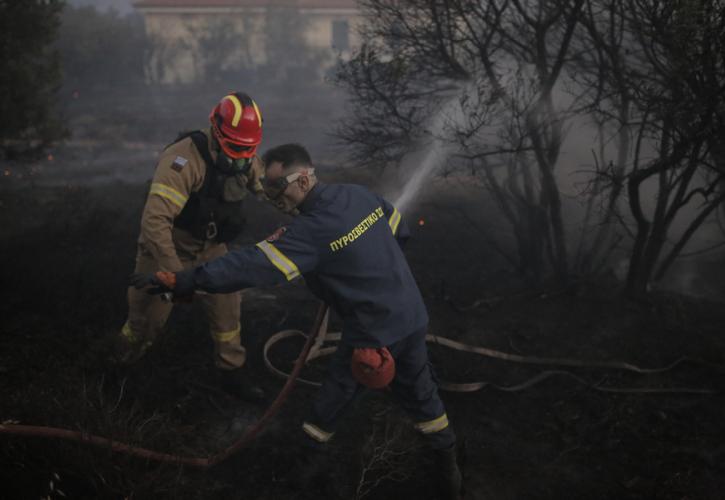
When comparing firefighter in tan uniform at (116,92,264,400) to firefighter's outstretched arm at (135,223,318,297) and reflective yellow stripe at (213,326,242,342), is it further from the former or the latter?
firefighter's outstretched arm at (135,223,318,297)

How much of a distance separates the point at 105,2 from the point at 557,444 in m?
117

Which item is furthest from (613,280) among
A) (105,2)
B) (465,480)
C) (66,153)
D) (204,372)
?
(105,2)

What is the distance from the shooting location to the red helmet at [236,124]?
353 centimetres

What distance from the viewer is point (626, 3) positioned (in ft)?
17.5

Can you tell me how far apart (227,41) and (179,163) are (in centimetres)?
3188

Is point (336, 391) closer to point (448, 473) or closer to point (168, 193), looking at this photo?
point (448, 473)

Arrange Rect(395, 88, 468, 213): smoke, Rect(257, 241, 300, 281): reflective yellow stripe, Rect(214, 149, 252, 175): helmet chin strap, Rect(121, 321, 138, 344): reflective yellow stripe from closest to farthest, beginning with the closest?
1. Rect(257, 241, 300, 281): reflective yellow stripe
2. Rect(214, 149, 252, 175): helmet chin strap
3. Rect(121, 321, 138, 344): reflective yellow stripe
4. Rect(395, 88, 468, 213): smoke

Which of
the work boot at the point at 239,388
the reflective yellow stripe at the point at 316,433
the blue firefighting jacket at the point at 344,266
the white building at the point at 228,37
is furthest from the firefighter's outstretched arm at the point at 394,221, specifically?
the white building at the point at 228,37

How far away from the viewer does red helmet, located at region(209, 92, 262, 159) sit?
139 inches

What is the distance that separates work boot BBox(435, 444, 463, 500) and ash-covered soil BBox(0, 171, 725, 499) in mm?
168

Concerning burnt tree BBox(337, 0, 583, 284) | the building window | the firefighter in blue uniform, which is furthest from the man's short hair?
the building window

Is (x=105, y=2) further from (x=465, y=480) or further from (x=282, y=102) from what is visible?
(x=465, y=480)

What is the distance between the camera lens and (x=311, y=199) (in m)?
2.93

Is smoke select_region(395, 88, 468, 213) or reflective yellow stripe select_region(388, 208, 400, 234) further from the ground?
reflective yellow stripe select_region(388, 208, 400, 234)
